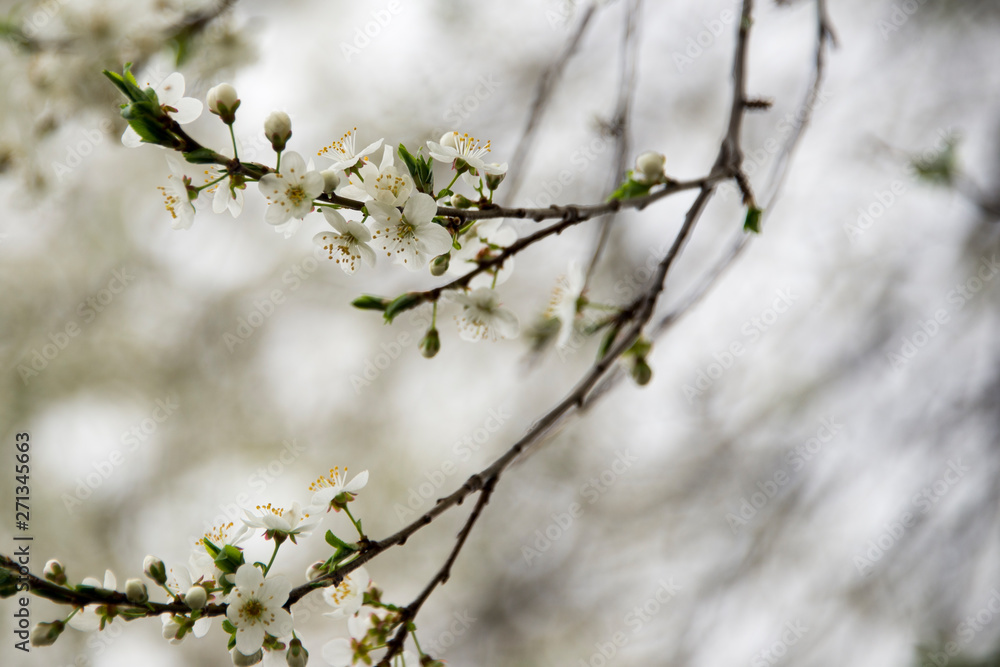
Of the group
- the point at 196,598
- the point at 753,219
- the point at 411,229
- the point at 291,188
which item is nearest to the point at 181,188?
the point at 291,188

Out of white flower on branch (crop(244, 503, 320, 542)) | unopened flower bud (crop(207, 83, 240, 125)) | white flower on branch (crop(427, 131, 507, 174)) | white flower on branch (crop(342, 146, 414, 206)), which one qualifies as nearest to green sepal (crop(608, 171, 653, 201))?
white flower on branch (crop(427, 131, 507, 174))

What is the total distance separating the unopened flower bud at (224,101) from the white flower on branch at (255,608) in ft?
1.84

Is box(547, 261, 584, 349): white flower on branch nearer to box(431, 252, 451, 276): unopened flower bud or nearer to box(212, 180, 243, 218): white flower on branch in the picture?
box(431, 252, 451, 276): unopened flower bud

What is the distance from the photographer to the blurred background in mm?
2148

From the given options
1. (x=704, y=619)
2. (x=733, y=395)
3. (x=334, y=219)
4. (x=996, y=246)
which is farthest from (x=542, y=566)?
(x=334, y=219)

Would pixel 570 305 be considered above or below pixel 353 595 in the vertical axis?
above

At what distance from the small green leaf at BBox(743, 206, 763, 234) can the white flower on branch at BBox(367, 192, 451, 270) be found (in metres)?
0.47

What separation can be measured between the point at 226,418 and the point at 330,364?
66 cm

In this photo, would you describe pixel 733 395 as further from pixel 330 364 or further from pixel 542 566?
pixel 330 364

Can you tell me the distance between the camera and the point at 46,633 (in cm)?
77

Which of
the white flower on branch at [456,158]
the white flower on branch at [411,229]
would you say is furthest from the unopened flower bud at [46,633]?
the white flower on branch at [456,158]

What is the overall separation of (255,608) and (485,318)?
50cm

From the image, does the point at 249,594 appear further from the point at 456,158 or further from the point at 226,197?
the point at 456,158

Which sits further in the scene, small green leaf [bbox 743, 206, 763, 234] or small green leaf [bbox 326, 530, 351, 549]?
small green leaf [bbox 743, 206, 763, 234]
